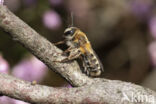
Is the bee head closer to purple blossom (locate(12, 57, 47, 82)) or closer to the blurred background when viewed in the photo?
purple blossom (locate(12, 57, 47, 82))

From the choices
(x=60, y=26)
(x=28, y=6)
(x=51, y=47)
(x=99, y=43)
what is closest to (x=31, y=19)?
(x=28, y=6)

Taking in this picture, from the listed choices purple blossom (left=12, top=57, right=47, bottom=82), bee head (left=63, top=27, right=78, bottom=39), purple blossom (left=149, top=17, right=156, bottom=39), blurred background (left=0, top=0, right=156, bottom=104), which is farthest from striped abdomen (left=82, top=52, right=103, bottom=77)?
purple blossom (left=149, top=17, right=156, bottom=39)

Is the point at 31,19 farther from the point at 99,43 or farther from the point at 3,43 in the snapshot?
the point at 99,43

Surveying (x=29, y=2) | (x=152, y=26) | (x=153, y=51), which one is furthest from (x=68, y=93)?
(x=152, y=26)

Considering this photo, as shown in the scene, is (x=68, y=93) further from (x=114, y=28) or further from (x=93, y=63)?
(x=114, y=28)

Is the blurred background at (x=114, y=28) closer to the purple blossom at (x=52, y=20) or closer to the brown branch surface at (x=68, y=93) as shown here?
the purple blossom at (x=52, y=20)

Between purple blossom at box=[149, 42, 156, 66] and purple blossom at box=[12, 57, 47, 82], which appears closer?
purple blossom at box=[12, 57, 47, 82]

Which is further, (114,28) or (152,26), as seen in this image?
(114,28)
